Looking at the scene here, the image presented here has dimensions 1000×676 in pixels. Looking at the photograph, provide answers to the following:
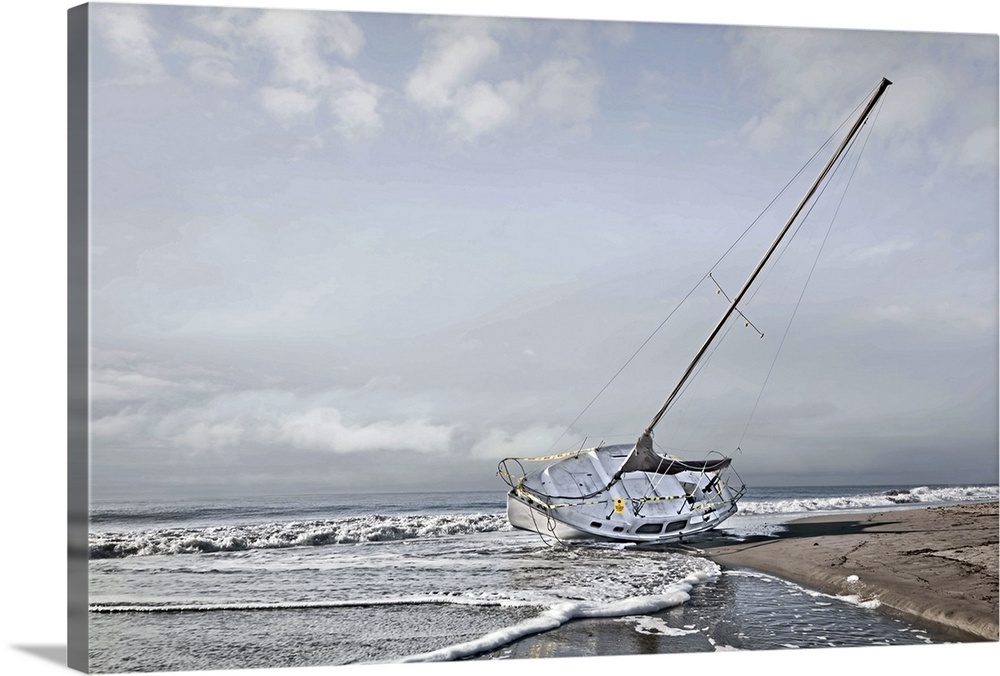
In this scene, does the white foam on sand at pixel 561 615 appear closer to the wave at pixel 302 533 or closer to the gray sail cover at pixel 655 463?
the gray sail cover at pixel 655 463

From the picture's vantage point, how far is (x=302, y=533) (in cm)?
941

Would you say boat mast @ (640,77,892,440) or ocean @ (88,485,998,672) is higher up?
boat mast @ (640,77,892,440)

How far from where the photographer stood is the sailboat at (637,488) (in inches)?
315

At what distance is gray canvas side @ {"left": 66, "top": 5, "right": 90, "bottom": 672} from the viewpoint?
5883 mm

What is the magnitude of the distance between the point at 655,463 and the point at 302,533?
3497 mm

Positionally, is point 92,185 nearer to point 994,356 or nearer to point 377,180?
point 377,180

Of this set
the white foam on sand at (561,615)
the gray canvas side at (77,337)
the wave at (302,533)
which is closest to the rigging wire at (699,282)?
the white foam on sand at (561,615)

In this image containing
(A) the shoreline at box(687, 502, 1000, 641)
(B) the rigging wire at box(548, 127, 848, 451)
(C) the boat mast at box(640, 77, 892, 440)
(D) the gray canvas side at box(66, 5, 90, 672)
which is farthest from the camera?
(B) the rigging wire at box(548, 127, 848, 451)

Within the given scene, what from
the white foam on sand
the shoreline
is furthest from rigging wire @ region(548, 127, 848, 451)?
the shoreline

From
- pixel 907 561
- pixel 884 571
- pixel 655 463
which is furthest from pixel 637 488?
pixel 907 561

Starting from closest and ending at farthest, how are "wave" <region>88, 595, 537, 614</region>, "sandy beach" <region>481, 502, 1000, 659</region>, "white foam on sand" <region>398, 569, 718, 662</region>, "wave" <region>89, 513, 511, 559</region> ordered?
"white foam on sand" <region>398, 569, 718, 662</region>, "sandy beach" <region>481, 502, 1000, 659</region>, "wave" <region>88, 595, 537, 614</region>, "wave" <region>89, 513, 511, 559</region>

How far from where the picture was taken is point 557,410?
7.80m

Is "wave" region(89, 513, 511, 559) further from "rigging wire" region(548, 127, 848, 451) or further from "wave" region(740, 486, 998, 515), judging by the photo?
"wave" region(740, 486, 998, 515)

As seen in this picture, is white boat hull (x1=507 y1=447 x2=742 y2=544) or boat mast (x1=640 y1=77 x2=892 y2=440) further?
white boat hull (x1=507 y1=447 x2=742 y2=544)
